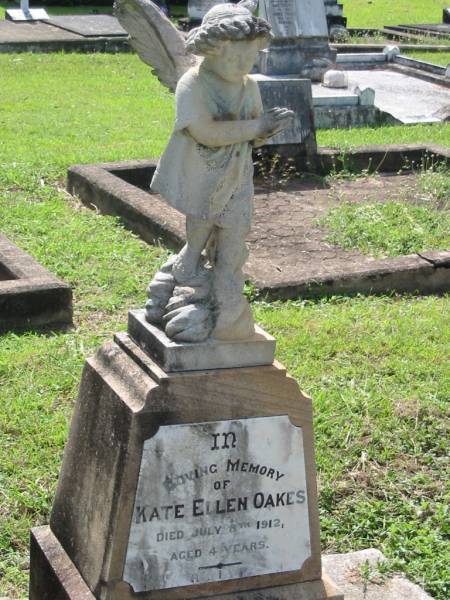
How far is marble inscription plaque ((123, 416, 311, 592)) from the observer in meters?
3.16

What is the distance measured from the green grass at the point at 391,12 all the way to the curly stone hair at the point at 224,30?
2069 cm

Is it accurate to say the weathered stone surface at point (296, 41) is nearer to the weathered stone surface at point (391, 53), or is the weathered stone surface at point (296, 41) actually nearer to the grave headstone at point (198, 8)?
the weathered stone surface at point (391, 53)

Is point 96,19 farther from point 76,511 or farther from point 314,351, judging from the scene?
point 76,511

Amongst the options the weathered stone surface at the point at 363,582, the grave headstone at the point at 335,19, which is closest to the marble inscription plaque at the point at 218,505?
the weathered stone surface at the point at 363,582

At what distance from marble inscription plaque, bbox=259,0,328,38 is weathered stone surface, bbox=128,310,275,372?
9.37m

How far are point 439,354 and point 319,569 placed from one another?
244cm

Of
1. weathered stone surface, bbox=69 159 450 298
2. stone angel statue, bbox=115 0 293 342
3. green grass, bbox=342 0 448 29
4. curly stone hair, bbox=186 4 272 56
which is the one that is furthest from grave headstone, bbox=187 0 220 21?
curly stone hair, bbox=186 4 272 56

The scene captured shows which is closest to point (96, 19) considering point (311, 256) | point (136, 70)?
point (136, 70)

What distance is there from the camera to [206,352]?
314cm

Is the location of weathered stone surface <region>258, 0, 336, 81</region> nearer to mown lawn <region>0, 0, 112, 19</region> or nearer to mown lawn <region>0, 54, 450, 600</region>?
mown lawn <region>0, 54, 450, 600</region>

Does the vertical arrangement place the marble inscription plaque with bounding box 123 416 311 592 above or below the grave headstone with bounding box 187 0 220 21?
below

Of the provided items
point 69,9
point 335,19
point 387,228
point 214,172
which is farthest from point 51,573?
point 69,9

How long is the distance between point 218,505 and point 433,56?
1597cm

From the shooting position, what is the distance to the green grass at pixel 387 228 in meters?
7.68
